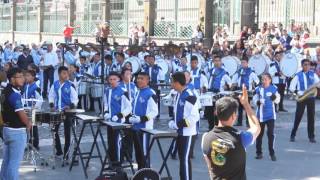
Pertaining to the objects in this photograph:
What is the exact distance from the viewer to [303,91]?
1417 centimetres

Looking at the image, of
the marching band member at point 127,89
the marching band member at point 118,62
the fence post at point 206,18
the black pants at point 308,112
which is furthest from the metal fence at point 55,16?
the marching band member at point 127,89

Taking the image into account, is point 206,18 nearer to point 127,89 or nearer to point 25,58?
point 25,58

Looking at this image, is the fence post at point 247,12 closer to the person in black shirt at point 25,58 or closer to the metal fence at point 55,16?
the person in black shirt at point 25,58

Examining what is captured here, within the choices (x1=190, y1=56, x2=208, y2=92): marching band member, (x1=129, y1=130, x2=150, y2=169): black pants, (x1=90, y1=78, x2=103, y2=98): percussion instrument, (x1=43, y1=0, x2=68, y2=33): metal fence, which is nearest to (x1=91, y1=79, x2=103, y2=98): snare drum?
(x1=90, y1=78, x2=103, y2=98): percussion instrument

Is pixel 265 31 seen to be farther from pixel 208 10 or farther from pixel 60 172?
pixel 60 172

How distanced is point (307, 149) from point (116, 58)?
8.08 metres

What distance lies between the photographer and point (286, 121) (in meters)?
17.2

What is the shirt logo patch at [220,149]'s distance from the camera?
5609 mm

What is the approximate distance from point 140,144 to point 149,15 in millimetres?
26530

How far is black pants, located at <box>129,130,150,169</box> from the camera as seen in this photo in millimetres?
9891

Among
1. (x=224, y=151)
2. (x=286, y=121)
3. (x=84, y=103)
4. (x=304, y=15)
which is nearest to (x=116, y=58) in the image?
(x=84, y=103)

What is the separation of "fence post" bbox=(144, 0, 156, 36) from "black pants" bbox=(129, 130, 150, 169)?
25.8 m

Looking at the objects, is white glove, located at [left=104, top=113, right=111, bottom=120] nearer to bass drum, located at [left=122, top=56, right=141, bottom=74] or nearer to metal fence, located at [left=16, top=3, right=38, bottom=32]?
bass drum, located at [left=122, top=56, right=141, bottom=74]

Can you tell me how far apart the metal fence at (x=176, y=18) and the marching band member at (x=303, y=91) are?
1886cm
